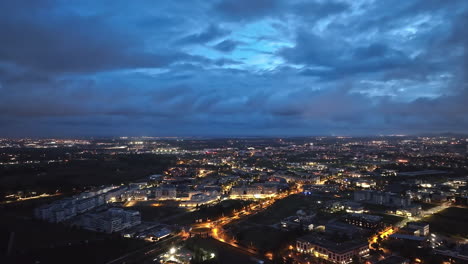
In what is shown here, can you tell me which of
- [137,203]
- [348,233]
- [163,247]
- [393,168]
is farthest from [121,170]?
[393,168]

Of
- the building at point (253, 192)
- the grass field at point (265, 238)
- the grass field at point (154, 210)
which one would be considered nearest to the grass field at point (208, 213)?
the grass field at point (154, 210)

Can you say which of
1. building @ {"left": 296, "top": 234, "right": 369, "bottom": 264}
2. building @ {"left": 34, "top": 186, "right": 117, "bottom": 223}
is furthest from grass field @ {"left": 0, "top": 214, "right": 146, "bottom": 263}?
building @ {"left": 296, "top": 234, "right": 369, "bottom": 264}

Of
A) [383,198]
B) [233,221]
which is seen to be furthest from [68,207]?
[383,198]

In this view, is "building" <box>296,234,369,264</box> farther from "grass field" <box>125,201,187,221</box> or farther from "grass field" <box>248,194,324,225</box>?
"grass field" <box>125,201,187,221</box>

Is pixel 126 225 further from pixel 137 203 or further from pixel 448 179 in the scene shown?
pixel 448 179

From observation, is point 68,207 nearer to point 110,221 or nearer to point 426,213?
point 110,221
